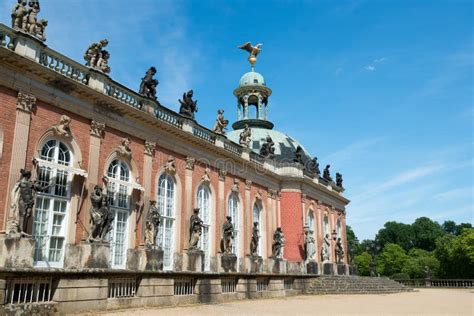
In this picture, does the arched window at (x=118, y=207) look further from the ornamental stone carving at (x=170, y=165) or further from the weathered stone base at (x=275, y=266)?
the weathered stone base at (x=275, y=266)

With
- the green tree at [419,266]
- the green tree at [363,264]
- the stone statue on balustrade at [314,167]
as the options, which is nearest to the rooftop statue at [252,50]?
the stone statue on balustrade at [314,167]

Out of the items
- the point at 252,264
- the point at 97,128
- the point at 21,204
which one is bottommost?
the point at 252,264

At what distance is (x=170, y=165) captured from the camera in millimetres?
20297

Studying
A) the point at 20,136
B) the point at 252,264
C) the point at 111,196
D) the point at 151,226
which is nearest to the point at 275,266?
the point at 252,264

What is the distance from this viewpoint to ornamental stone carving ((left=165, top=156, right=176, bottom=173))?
2013 centimetres

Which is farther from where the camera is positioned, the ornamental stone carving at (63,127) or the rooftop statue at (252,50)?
the rooftop statue at (252,50)

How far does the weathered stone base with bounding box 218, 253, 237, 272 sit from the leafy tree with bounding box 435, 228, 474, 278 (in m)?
35.6

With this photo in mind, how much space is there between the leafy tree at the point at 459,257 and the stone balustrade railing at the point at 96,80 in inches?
1405

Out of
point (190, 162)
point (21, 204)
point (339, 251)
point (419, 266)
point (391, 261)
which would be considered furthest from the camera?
point (391, 261)

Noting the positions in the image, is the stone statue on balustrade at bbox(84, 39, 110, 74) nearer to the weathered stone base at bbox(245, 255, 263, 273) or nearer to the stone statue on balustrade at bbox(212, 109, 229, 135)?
the stone statue on balustrade at bbox(212, 109, 229, 135)

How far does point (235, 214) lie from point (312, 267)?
7956 millimetres

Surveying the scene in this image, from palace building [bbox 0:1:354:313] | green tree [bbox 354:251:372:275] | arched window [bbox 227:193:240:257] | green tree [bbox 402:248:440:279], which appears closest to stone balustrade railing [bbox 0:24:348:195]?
palace building [bbox 0:1:354:313]

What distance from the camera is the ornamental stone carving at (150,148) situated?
19.1m

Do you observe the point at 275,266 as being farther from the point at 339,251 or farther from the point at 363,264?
the point at 363,264
